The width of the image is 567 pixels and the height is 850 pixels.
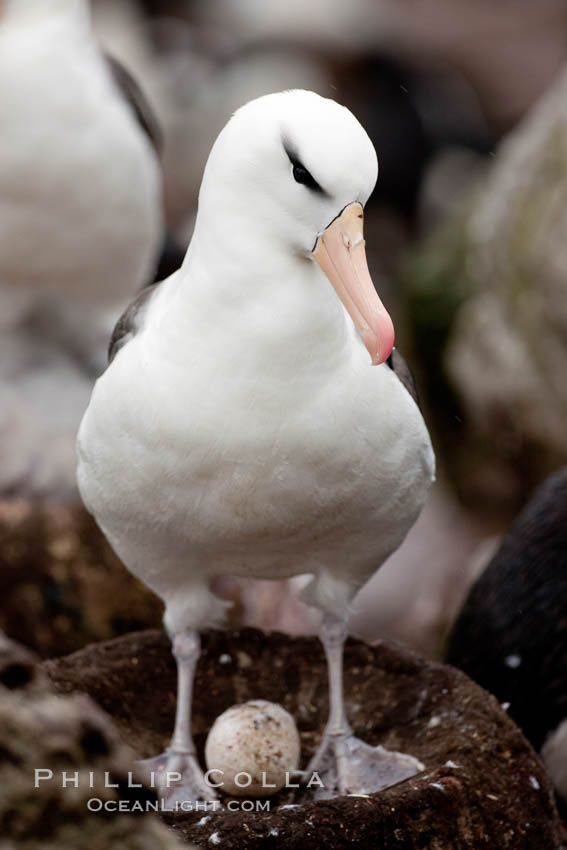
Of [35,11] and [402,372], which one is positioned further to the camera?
[35,11]

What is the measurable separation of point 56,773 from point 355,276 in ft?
4.62

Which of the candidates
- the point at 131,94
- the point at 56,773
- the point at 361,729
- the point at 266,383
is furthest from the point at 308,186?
the point at 131,94

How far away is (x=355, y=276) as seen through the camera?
3.19m


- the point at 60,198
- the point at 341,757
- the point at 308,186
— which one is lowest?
the point at 341,757

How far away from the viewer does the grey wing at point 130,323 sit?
3674mm

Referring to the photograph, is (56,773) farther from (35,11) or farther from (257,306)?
(35,11)

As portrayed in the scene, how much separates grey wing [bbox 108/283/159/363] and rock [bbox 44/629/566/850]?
0.98 metres

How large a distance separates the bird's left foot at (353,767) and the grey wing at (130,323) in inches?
50.4

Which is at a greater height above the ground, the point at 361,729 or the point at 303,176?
the point at 303,176

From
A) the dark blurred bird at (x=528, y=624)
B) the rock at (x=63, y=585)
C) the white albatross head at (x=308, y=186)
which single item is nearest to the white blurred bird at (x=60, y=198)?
the rock at (x=63, y=585)

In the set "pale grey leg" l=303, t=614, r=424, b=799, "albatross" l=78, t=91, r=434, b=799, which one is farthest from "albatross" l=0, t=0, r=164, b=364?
"pale grey leg" l=303, t=614, r=424, b=799

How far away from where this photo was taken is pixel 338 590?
396cm

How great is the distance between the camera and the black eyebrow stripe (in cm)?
311

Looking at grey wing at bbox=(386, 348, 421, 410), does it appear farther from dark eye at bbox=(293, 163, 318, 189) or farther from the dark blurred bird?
the dark blurred bird
